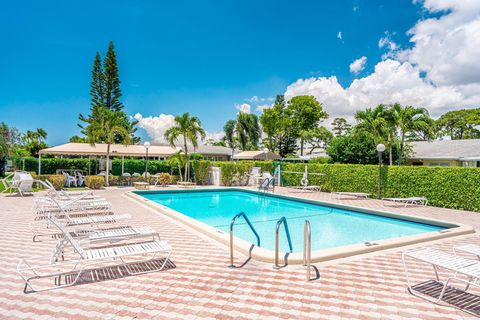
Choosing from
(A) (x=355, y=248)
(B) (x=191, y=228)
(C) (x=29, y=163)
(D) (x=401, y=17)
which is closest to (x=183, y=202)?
(B) (x=191, y=228)

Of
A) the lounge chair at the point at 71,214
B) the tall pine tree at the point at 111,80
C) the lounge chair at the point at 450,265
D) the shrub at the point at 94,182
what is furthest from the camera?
the tall pine tree at the point at 111,80

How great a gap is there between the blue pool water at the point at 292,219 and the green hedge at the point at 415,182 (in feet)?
10.7

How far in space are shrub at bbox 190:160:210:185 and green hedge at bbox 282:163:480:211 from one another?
7.56 m

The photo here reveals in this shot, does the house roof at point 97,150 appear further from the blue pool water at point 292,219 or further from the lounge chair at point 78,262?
the lounge chair at point 78,262

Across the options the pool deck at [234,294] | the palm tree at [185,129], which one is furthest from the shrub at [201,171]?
the pool deck at [234,294]

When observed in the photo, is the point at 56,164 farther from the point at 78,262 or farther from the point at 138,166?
the point at 78,262

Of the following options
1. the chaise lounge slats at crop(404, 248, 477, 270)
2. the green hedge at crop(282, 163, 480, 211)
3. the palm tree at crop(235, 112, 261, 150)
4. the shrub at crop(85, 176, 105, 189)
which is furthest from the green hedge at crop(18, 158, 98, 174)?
the palm tree at crop(235, 112, 261, 150)

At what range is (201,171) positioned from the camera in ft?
68.8

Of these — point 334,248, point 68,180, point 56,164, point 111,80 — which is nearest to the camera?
point 334,248

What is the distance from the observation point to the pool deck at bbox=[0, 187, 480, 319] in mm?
3307

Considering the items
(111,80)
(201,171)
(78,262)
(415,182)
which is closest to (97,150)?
(201,171)

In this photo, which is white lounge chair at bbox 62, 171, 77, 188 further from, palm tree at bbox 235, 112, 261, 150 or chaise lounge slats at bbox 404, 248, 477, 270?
palm tree at bbox 235, 112, 261, 150

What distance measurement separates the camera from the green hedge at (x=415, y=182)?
10.9 m

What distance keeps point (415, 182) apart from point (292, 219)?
229 inches
